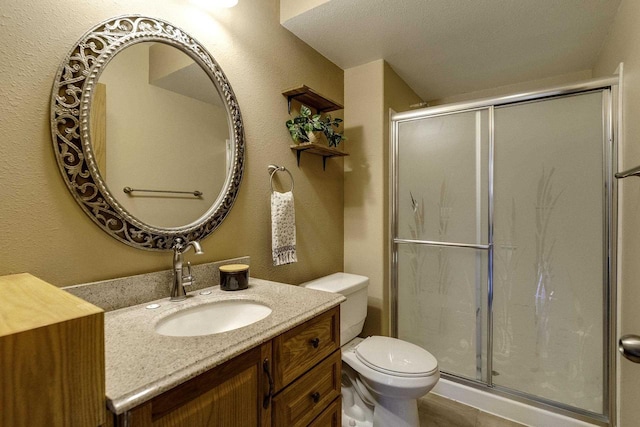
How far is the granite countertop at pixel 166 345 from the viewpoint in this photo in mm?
586

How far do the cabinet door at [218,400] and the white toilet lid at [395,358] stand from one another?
2.73ft

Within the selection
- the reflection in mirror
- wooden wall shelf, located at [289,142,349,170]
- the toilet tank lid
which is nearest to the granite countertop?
the reflection in mirror

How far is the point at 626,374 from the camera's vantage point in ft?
4.60

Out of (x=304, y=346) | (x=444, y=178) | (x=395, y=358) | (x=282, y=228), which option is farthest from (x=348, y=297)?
(x=444, y=178)

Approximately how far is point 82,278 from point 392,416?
1.48 m

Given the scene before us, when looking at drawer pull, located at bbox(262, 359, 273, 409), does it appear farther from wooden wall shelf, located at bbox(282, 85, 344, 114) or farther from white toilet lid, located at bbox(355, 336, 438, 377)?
wooden wall shelf, located at bbox(282, 85, 344, 114)

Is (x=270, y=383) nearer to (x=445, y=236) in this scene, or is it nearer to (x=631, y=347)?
(x=631, y=347)

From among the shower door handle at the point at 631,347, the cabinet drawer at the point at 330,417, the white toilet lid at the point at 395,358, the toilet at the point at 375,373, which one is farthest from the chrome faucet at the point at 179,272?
the shower door handle at the point at 631,347

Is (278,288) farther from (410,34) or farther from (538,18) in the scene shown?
(538,18)

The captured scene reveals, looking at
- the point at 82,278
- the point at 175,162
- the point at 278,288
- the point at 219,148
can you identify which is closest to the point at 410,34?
the point at 219,148

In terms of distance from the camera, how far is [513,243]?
1.84 m

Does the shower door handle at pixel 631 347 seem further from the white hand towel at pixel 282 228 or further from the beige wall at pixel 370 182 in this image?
the beige wall at pixel 370 182

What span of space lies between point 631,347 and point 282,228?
1284 mm

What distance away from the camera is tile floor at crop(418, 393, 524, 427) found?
69.7 inches
